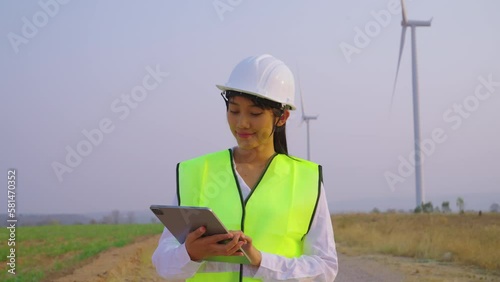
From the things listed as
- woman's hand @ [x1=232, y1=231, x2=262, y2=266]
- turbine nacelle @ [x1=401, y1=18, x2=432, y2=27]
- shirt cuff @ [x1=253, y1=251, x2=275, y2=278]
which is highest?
turbine nacelle @ [x1=401, y1=18, x2=432, y2=27]

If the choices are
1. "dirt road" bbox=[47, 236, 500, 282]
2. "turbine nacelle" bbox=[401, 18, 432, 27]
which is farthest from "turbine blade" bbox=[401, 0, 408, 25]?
"dirt road" bbox=[47, 236, 500, 282]

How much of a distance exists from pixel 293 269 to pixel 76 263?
24270mm

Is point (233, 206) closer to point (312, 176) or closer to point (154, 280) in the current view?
point (312, 176)

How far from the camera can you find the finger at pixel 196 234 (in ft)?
9.04

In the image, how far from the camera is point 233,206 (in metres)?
3.06

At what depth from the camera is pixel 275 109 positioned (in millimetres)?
3256

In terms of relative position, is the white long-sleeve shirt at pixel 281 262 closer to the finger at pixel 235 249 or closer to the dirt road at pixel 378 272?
the finger at pixel 235 249

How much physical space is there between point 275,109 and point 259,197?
42 cm

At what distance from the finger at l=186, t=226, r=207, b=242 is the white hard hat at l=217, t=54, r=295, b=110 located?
0.70 metres

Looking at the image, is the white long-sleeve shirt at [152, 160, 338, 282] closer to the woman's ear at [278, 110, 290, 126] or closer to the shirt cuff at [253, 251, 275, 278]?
the shirt cuff at [253, 251, 275, 278]

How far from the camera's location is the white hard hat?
10.5ft

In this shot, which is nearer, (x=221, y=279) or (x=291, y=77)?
(x=221, y=279)

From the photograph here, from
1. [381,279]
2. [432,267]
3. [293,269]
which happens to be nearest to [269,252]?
[293,269]

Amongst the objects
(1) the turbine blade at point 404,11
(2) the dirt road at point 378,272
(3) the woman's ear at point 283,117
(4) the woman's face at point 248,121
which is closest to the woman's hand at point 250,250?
(4) the woman's face at point 248,121
